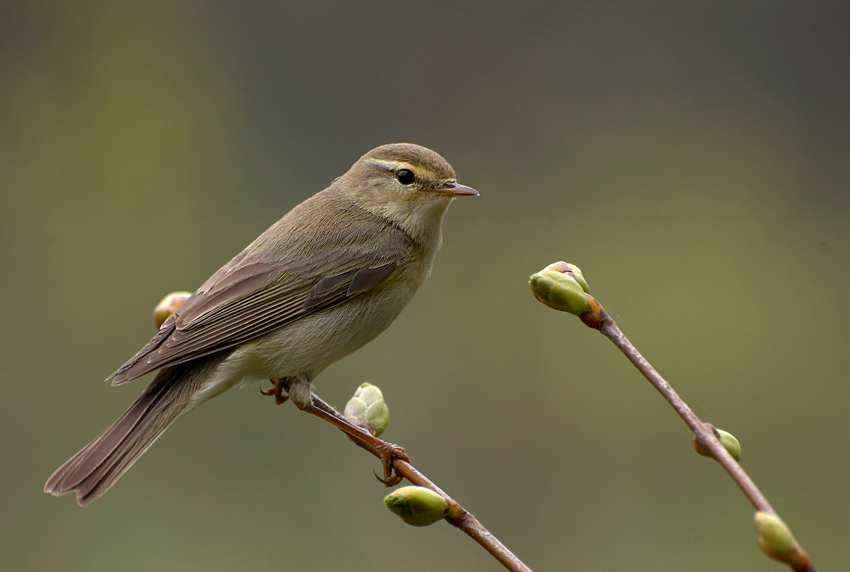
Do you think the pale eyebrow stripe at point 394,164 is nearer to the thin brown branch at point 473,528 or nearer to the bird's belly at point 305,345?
the bird's belly at point 305,345

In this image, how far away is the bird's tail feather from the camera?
8.27 ft

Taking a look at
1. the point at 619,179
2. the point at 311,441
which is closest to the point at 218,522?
the point at 311,441

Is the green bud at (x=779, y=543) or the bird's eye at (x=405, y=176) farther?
the bird's eye at (x=405, y=176)

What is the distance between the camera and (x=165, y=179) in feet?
22.7

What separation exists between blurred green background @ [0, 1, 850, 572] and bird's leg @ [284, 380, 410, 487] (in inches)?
87.5

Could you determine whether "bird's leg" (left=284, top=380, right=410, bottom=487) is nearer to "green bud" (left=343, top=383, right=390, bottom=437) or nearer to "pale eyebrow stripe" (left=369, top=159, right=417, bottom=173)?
"green bud" (left=343, top=383, right=390, bottom=437)

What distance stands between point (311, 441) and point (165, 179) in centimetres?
296

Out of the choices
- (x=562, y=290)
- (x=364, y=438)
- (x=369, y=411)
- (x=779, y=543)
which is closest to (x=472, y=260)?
(x=364, y=438)

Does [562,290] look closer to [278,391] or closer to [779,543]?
[779,543]

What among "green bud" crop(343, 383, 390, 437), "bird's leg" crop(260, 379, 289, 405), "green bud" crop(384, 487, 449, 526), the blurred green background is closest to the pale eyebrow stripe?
"bird's leg" crop(260, 379, 289, 405)

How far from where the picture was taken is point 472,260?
6.53m

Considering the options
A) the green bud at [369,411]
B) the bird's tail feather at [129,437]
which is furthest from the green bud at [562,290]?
the bird's tail feather at [129,437]

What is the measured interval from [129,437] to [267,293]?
65 cm

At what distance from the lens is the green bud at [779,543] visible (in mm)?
976
